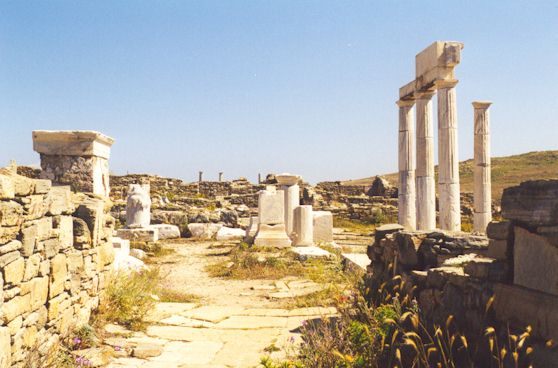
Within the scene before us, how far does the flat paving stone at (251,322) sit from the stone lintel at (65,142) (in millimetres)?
4108

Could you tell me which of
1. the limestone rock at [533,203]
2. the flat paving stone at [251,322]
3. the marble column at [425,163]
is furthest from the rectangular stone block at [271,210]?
the limestone rock at [533,203]

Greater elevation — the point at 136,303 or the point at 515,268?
the point at 515,268

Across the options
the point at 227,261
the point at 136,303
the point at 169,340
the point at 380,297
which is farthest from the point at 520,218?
the point at 227,261

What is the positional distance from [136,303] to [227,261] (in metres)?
5.73

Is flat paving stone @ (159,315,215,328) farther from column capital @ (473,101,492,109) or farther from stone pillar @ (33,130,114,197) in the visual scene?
column capital @ (473,101,492,109)

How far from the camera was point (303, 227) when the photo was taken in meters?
14.7

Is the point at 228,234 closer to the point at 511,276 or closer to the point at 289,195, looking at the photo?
the point at 289,195

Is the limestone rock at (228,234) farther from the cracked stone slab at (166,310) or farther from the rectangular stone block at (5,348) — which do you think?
the rectangular stone block at (5,348)

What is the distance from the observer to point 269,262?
1149 centimetres

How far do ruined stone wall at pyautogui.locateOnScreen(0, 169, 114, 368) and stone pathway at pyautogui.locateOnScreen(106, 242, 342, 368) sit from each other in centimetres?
63

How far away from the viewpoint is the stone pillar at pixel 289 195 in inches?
640

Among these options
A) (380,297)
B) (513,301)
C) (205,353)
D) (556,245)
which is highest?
(556,245)

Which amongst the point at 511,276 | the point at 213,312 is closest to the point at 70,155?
the point at 213,312

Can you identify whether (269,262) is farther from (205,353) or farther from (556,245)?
(556,245)
